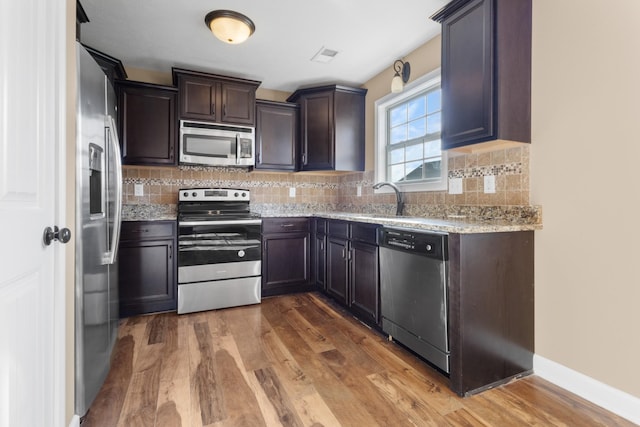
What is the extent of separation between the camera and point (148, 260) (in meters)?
2.80

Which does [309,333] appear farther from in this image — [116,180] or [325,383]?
[116,180]

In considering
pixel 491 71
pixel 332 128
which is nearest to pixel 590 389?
pixel 491 71

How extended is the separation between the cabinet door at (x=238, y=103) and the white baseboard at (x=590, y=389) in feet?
10.7

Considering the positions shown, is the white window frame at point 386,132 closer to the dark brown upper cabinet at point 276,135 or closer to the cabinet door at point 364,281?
the cabinet door at point 364,281

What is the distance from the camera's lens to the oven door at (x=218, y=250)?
2.87 m

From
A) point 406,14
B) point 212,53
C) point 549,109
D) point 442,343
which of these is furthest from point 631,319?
point 212,53

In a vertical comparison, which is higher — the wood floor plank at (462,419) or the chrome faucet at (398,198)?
the chrome faucet at (398,198)

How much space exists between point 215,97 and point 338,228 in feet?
6.27

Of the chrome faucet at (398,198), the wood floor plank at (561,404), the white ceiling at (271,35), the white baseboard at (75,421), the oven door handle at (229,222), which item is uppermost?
the white ceiling at (271,35)

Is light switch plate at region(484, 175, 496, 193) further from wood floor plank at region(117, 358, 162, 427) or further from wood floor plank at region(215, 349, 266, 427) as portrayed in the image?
wood floor plank at region(117, 358, 162, 427)

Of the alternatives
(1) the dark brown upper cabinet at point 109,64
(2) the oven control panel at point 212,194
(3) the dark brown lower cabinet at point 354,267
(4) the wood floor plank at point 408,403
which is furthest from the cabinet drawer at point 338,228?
(1) the dark brown upper cabinet at point 109,64

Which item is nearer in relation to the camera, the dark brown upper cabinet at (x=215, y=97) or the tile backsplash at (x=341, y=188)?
the tile backsplash at (x=341, y=188)

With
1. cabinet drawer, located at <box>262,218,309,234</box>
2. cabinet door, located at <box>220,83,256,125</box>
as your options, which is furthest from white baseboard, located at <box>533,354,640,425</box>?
cabinet door, located at <box>220,83,256,125</box>
